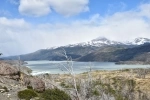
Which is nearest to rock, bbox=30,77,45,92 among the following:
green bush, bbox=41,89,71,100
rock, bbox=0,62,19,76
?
rock, bbox=0,62,19,76

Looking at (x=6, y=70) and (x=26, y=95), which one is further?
(x=6, y=70)

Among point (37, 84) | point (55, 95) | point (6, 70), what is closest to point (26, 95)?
point (55, 95)

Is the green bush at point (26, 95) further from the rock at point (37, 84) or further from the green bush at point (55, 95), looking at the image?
the rock at point (37, 84)

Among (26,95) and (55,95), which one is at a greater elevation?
(26,95)

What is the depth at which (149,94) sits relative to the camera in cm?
15238

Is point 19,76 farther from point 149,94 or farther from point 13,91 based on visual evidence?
point 149,94

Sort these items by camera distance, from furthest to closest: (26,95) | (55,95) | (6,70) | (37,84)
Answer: (6,70) → (37,84) → (55,95) → (26,95)

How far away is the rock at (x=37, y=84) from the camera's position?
28881 mm

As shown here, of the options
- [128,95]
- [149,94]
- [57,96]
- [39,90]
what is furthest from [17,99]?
[149,94]

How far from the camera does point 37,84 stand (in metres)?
29.7

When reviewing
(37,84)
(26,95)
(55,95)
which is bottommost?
(55,95)

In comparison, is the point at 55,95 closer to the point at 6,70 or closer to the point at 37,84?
the point at 37,84

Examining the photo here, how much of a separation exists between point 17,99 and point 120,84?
533 ft

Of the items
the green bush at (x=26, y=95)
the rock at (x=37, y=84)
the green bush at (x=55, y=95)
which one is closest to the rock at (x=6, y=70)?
the rock at (x=37, y=84)
